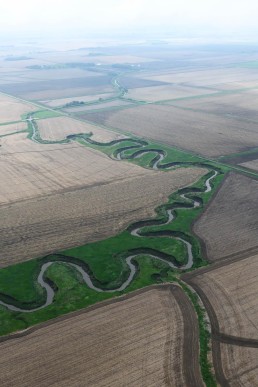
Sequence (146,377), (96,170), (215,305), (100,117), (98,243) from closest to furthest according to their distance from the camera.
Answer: (146,377) < (215,305) < (98,243) < (96,170) < (100,117)

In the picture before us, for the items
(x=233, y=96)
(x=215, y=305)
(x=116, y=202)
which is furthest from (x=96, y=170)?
(x=233, y=96)

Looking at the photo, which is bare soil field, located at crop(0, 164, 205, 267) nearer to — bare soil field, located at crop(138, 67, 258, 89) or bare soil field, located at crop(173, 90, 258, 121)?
bare soil field, located at crop(173, 90, 258, 121)

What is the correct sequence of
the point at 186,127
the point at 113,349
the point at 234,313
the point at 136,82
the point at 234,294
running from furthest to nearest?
1. the point at 136,82
2. the point at 186,127
3. the point at 234,294
4. the point at 234,313
5. the point at 113,349

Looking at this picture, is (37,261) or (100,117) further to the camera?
(100,117)

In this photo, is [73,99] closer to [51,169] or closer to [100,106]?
[100,106]

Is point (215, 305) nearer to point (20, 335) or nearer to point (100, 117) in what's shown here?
point (20, 335)

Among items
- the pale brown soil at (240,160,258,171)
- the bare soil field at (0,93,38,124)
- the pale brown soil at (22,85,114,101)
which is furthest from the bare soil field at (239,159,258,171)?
the pale brown soil at (22,85,114,101)

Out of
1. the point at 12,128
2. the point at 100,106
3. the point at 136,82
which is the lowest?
the point at 12,128

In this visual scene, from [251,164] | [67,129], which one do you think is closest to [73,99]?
[67,129]
